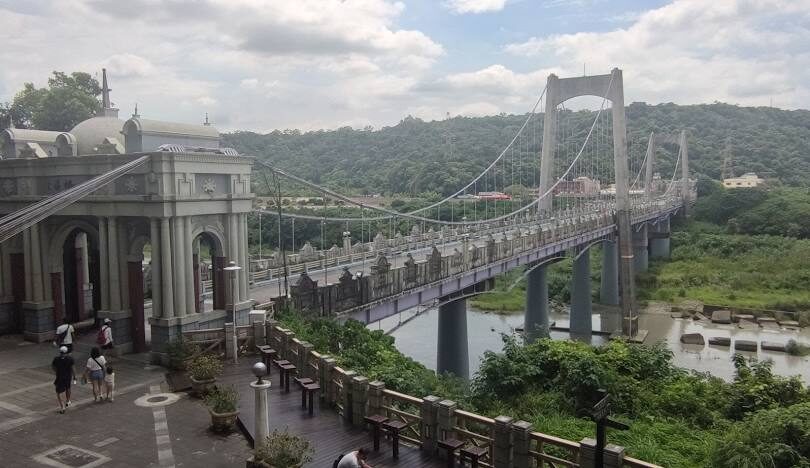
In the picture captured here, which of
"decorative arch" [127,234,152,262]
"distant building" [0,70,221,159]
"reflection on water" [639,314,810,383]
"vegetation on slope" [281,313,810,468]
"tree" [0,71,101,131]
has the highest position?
"tree" [0,71,101,131]

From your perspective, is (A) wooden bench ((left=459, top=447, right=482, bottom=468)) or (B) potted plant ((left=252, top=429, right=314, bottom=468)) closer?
(A) wooden bench ((left=459, top=447, right=482, bottom=468))

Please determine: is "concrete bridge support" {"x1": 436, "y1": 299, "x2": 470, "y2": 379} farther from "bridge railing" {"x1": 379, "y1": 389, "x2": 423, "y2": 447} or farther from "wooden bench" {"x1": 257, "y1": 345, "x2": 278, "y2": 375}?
"bridge railing" {"x1": 379, "y1": 389, "x2": 423, "y2": 447}

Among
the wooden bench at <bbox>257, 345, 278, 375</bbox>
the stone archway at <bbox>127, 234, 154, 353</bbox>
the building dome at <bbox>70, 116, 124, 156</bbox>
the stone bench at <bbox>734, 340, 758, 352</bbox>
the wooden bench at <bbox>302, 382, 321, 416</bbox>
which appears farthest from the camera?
the stone bench at <bbox>734, 340, 758, 352</bbox>

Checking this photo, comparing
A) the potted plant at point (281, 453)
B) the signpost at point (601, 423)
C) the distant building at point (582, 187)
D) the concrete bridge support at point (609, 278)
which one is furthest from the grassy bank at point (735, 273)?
the potted plant at point (281, 453)

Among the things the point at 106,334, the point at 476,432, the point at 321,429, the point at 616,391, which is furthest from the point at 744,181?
the point at 321,429

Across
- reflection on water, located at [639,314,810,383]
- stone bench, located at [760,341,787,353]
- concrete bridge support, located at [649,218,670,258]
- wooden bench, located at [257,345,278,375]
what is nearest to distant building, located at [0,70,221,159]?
wooden bench, located at [257,345,278,375]

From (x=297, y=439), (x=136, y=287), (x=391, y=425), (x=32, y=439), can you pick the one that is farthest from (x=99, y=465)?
(x=136, y=287)
